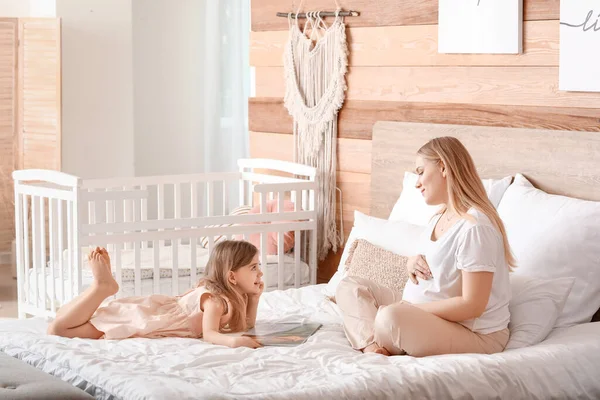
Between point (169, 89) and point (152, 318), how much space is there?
3534 millimetres

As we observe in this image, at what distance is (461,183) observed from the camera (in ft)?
8.82

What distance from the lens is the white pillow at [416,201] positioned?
3248 millimetres

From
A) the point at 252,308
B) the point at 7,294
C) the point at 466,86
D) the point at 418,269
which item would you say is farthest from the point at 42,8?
the point at 418,269

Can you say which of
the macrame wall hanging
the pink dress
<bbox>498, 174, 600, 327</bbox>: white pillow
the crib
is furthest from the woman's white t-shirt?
the macrame wall hanging

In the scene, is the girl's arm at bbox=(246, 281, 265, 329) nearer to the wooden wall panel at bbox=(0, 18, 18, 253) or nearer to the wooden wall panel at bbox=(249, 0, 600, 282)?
the wooden wall panel at bbox=(249, 0, 600, 282)

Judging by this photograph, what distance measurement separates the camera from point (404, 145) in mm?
3736

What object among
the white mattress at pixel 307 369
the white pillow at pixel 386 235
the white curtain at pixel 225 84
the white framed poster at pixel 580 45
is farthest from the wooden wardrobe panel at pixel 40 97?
the white framed poster at pixel 580 45

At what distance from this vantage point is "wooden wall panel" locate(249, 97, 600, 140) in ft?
10.4

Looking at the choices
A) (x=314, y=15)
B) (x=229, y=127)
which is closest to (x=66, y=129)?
(x=229, y=127)

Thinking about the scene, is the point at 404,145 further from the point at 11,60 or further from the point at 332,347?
the point at 11,60

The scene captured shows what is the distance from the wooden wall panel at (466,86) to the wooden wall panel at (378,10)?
0.18 m

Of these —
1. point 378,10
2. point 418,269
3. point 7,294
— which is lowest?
point 7,294

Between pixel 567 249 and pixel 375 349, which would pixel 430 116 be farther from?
pixel 375 349

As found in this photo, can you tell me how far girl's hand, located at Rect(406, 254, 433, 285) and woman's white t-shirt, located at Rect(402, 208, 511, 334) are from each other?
14mm
